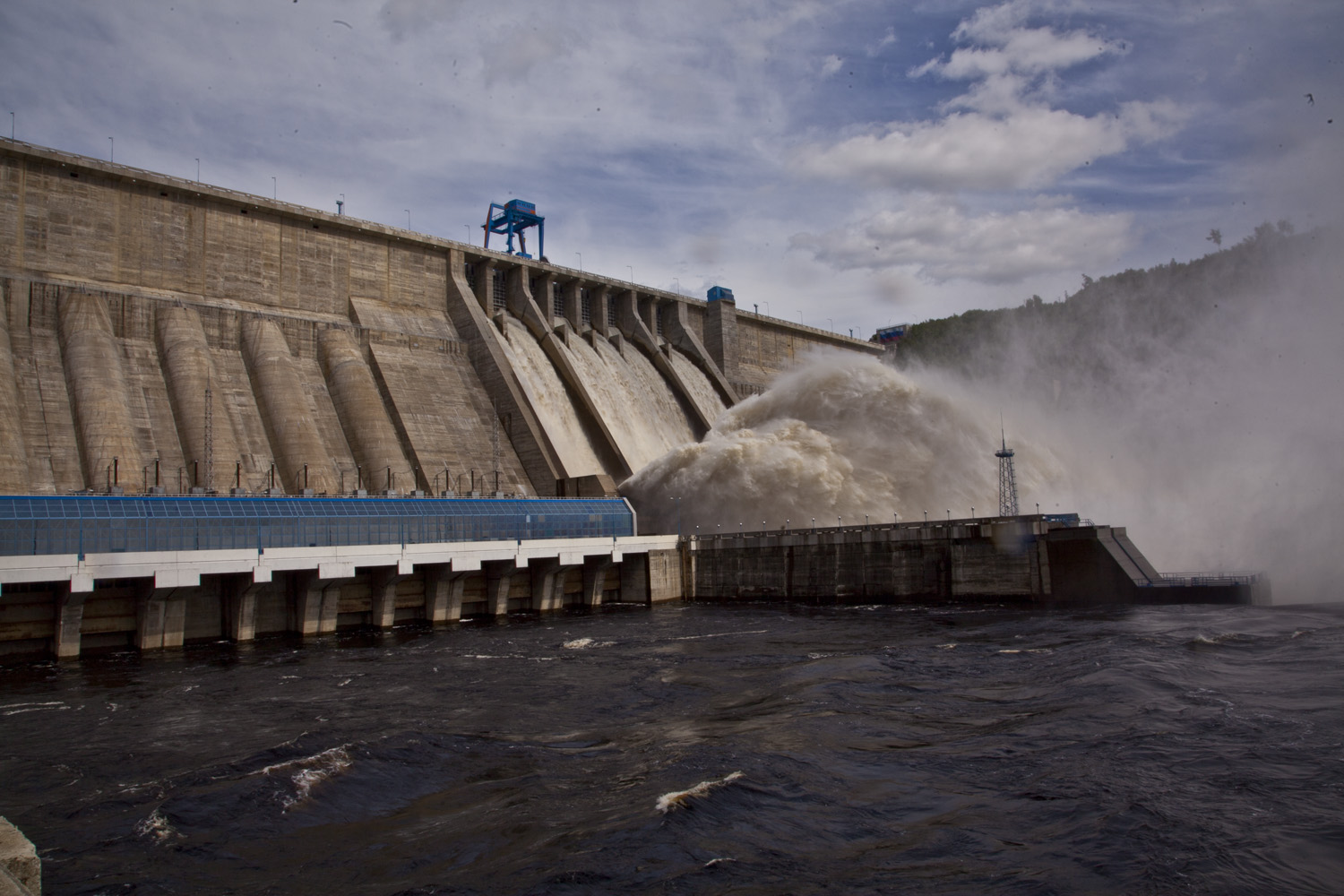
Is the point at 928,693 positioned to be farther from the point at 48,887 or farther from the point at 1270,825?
the point at 48,887

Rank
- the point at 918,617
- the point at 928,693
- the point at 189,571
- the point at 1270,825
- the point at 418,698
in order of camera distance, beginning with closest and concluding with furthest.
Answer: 1. the point at 1270,825
2. the point at 928,693
3. the point at 418,698
4. the point at 189,571
5. the point at 918,617

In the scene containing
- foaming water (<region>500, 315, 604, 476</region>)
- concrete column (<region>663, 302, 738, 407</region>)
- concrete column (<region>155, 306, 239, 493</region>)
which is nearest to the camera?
concrete column (<region>155, 306, 239, 493</region>)

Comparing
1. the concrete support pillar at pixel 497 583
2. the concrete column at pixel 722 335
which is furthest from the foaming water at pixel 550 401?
the concrete column at pixel 722 335

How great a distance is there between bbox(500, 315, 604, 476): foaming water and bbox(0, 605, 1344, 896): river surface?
3055 cm

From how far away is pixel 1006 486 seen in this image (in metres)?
46.4

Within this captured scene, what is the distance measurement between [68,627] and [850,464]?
113ft

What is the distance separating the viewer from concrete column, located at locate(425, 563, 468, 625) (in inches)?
1452

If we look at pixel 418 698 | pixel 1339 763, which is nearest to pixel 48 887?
pixel 418 698

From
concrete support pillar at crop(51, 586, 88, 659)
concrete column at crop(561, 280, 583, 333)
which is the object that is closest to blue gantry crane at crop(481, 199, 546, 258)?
concrete column at crop(561, 280, 583, 333)

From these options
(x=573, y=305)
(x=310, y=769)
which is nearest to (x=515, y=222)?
(x=573, y=305)

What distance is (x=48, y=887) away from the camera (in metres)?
9.92

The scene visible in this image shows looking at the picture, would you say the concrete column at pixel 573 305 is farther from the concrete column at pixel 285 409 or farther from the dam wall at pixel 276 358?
the concrete column at pixel 285 409

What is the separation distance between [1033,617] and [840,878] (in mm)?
23298

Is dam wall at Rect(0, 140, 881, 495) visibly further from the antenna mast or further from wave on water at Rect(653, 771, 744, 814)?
wave on water at Rect(653, 771, 744, 814)
